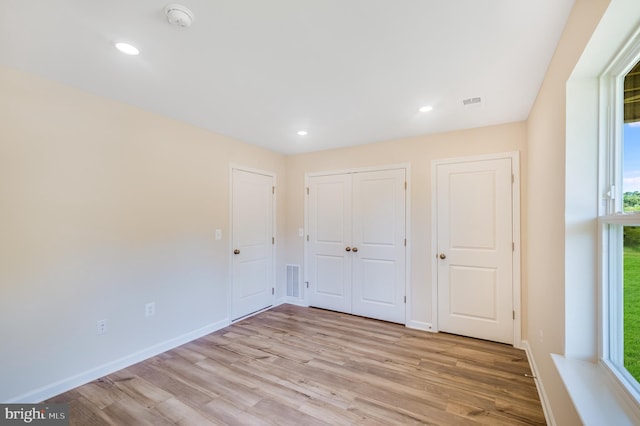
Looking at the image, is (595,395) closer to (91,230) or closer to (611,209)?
(611,209)

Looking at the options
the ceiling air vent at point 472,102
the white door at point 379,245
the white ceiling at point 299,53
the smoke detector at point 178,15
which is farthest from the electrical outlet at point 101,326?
the ceiling air vent at point 472,102

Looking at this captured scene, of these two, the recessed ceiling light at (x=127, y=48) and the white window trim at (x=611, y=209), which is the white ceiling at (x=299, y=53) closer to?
the recessed ceiling light at (x=127, y=48)

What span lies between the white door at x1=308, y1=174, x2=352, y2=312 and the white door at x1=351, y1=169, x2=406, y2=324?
5.2 inches

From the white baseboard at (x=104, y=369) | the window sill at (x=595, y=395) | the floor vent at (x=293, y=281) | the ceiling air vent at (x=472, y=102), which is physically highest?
the ceiling air vent at (x=472, y=102)

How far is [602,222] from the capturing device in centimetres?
133

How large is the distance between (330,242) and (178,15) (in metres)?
3.19

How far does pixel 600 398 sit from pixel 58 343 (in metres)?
3.38

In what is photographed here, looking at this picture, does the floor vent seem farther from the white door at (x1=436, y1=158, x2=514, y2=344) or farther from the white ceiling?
the white ceiling

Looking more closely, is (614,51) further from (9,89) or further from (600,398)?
(9,89)

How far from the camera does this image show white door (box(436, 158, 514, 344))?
2.95 meters

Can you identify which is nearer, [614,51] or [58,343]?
[614,51]

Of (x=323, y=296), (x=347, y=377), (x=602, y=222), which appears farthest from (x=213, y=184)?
(x=602, y=222)

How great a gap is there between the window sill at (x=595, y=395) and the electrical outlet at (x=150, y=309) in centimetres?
317

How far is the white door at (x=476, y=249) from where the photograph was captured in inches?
116
